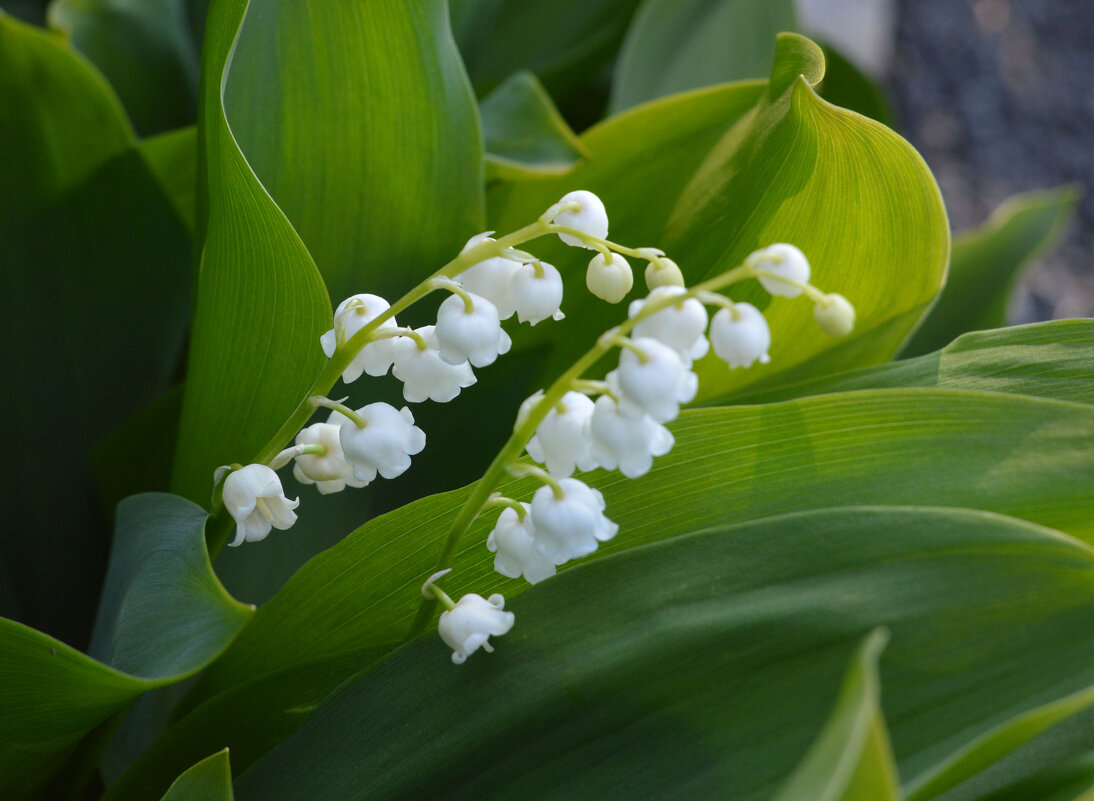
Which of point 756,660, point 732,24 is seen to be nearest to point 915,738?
point 756,660

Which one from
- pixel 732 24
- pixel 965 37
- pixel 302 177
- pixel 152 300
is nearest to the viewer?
pixel 302 177

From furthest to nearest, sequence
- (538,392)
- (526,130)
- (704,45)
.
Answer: (704,45)
(526,130)
(538,392)

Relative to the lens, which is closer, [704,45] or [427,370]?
[427,370]

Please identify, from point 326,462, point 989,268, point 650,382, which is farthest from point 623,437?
point 989,268

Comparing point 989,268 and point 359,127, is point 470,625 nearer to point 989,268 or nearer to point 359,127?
point 359,127

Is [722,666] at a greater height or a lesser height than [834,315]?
lesser

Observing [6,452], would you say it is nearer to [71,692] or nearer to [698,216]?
[71,692]
